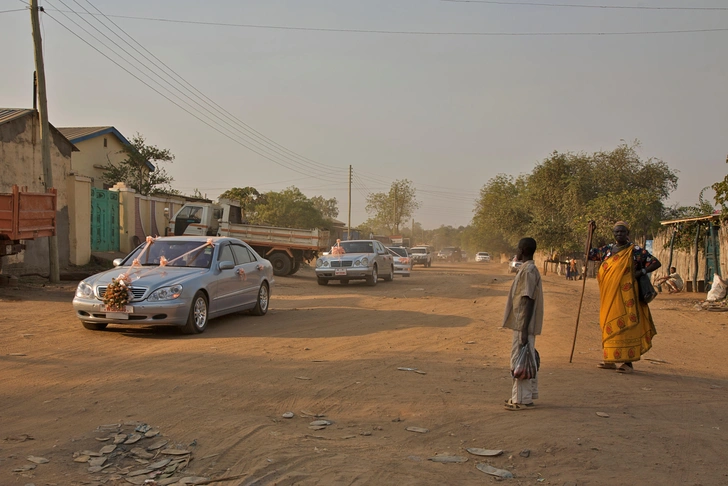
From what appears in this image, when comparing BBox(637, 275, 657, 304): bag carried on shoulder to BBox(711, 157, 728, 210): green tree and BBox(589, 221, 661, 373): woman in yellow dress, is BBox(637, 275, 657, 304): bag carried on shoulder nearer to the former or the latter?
BBox(589, 221, 661, 373): woman in yellow dress

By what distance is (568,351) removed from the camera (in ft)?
31.6

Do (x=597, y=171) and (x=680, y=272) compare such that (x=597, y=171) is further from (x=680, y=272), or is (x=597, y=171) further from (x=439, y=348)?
(x=439, y=348)

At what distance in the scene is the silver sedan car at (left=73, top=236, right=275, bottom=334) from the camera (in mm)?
9281

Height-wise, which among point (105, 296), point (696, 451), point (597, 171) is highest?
point (597, 171)

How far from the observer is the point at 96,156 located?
3303 centimetres

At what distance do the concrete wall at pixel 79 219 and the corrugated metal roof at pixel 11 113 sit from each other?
2.33 metres

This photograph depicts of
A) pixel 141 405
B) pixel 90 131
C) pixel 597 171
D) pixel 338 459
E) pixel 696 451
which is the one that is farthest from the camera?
pixel 597 171

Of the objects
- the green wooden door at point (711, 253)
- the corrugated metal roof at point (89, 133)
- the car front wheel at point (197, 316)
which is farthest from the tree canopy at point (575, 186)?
the car front wheel at point (197, 316)

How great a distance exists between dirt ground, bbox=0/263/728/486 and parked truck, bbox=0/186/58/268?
2435mm

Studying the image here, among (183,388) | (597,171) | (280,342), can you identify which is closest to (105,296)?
(280,342)

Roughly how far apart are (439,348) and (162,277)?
435 centimetres

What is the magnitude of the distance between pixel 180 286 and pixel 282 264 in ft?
49.5

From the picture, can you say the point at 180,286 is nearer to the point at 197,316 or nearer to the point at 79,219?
the point at 197,316

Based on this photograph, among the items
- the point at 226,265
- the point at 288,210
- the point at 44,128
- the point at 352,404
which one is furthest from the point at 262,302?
the point at 288,210
